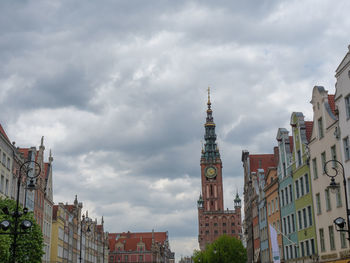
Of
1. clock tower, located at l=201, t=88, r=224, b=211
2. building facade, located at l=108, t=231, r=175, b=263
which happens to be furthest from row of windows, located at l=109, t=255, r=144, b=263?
clock tower, located at l=201, t=88, r=224, b=211

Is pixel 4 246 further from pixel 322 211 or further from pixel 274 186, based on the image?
pixel 274 186

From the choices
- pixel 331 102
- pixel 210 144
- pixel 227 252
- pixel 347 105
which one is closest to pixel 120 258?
pixel 210 144

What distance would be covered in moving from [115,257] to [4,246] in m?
132

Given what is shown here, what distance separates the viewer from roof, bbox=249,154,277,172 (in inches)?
3056

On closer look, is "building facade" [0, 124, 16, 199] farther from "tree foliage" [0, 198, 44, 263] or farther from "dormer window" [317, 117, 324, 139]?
"dormer window" [317, 117, 324, 139]

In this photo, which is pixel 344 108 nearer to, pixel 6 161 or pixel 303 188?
pixel 303 188

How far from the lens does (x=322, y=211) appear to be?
39312 millimetres

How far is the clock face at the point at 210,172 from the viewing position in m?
179

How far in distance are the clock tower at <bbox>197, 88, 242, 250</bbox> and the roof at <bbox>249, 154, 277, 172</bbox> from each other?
277 ft

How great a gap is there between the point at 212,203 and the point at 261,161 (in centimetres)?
9613

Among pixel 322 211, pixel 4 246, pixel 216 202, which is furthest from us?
pixel 216 202

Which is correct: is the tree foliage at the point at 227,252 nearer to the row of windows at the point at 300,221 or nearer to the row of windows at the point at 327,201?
the row of windows at the point at 300,221

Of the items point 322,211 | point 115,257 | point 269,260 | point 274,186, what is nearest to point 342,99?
point 322,211

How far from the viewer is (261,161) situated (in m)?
78.8
